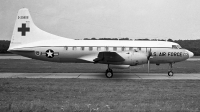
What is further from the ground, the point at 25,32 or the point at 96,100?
the point at 25,32

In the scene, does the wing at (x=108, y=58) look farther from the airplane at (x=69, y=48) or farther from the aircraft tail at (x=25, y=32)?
the aircraft tail at (x=25, y=32)

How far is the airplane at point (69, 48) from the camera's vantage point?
18.9m

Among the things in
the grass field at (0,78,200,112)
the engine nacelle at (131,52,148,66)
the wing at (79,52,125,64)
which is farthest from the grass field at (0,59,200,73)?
the grass field at (0,78,200,112)

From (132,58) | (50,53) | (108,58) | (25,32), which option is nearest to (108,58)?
(108,58)

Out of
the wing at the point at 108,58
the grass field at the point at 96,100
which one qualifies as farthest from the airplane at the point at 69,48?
the grass field at the point at 96,100

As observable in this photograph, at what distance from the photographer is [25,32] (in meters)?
19.8

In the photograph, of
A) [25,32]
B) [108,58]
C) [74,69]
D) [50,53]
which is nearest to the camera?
[108,58]

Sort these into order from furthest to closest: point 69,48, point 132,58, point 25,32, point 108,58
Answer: point 25,32 → point 69,48 → point 108,58 → point 132,58

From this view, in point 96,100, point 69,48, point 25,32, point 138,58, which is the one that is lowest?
point 96,100

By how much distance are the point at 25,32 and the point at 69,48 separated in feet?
15.0

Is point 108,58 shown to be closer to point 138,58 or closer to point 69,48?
point 138,58

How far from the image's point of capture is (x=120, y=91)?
1216 cm

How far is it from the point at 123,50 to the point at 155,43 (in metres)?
3.27

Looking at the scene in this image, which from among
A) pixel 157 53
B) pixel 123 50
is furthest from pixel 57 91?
pixel 157 53
